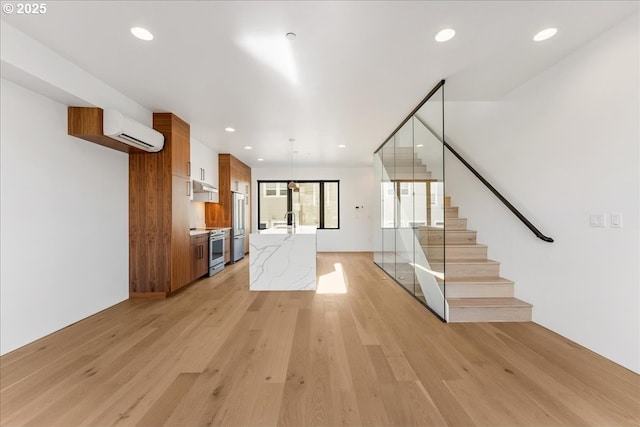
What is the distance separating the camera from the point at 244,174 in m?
7.77

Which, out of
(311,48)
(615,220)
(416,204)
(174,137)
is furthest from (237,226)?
(615,220)

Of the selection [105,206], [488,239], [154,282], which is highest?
[105,206]

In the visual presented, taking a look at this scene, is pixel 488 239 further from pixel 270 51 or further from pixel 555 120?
pixel 270 51

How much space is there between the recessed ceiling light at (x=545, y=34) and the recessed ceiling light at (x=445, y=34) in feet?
2.44

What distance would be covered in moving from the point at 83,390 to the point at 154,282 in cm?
219

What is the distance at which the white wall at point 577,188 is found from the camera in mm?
2162

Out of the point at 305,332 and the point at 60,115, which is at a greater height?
the point at 60,115

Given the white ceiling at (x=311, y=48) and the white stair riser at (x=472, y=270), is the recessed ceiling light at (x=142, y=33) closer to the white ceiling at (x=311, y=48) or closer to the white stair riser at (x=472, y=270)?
the white ceiling at (x=311, y=48)

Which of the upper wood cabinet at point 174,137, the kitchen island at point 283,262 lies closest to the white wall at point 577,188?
the kitchen island at point 283,262

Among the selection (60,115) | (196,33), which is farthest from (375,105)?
(60,115)

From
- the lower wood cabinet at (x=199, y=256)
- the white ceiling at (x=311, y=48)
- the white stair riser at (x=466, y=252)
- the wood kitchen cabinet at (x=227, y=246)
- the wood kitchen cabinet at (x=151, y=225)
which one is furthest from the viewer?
the wood kitchen cabinet at (x=227, y=246)

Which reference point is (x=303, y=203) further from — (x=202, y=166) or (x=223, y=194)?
(x=202, y=166)

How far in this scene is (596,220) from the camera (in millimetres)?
2402

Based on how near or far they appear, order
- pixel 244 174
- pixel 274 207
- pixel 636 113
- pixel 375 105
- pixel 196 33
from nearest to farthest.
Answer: pixel 636 113, pixel 196 33, pixel 375 105, pixel 244 174, pixel 274 207
